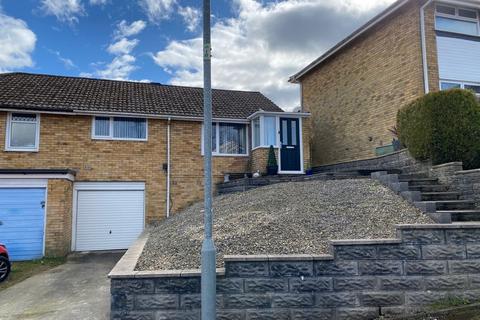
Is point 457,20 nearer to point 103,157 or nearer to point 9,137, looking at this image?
point 103,157

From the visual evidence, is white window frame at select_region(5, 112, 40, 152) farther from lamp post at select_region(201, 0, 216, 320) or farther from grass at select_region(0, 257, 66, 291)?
lamp post at select_region(201, 0, 216, 320)

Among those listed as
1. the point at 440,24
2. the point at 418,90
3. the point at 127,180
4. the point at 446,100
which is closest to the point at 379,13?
the point at 440,24

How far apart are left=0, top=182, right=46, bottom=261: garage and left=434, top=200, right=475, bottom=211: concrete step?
36.5 feet

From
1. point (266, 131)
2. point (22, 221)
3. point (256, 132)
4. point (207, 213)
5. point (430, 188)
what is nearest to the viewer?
point (207, 213)

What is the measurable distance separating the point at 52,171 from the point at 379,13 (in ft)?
40.6

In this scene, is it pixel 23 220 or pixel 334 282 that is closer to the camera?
pixel 334 282

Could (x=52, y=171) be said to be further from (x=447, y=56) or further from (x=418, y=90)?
(x=447, y=56)

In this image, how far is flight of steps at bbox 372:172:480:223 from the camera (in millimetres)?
5805

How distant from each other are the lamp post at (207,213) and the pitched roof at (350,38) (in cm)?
977

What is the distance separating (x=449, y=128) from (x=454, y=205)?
2.20 meters

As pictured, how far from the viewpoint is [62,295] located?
6680 millimetres

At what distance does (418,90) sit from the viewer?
36.4ft

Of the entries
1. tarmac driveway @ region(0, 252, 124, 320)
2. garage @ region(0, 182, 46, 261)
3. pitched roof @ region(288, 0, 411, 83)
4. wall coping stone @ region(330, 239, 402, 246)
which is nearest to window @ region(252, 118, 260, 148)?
pitched roof @ region(288, 0, 411, 83)

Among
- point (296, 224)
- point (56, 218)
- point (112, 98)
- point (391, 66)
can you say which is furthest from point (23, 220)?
point (391, 66)
